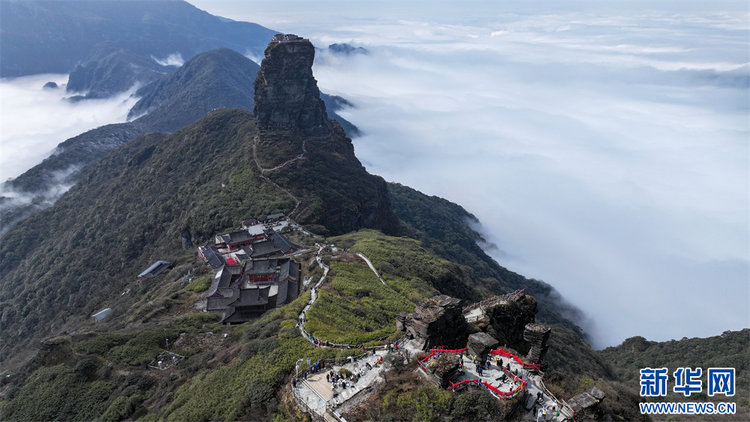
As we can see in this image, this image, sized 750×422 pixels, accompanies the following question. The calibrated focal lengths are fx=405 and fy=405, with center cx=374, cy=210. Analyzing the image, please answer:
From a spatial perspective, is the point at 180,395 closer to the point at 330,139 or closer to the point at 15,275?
the point at 330,139

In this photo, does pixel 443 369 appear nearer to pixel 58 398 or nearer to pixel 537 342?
pixel 537 342

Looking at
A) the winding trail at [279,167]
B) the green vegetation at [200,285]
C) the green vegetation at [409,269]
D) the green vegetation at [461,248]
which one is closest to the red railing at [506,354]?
the green vegetation at [409,269]

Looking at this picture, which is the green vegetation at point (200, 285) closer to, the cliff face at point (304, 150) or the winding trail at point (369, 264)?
the winding trail at point (369, 264)

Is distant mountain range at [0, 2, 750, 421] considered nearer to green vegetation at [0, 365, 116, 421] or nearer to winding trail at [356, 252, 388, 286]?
green vegetation at [0, 365, 116, 421]

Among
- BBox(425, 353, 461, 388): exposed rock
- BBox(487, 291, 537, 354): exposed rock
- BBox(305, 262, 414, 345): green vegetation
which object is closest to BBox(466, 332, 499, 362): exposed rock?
BBox(425, 353, 461, 388): exposed rock

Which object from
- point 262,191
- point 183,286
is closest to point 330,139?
point 262,191
